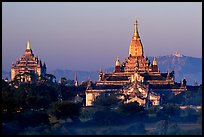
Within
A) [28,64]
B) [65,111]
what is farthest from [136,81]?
[65,111]

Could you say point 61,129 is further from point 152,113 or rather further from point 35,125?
point 152,113

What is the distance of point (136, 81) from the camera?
121 m

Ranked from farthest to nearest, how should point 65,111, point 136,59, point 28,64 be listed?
point 28,64 < point 136,59 < point 65,111

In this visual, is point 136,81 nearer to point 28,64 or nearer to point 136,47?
point 136,47

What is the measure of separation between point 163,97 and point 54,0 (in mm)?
74786

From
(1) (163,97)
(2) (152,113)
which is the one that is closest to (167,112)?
(2) (152,113)

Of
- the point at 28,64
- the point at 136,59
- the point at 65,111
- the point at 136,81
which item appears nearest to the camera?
the point at 65,111

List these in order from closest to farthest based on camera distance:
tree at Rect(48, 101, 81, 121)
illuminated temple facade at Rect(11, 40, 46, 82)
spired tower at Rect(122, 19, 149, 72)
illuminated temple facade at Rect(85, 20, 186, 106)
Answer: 1. tree at Rect(48, 101, 81, 121)
2. illuminated temple facade at Rect(85, 20, 186, 106)
3. spired tower at Rect(122, 19, 149, 72)
4. illuminated temple facade at Rect(11, 40, 46, 82)

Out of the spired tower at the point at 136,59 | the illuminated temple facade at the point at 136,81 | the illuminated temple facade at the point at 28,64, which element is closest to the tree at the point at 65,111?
the illuminated temple facade at the point at 136,81

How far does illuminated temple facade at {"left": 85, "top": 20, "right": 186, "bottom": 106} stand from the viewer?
4583 inches

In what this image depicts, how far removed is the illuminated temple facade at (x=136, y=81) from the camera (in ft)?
382

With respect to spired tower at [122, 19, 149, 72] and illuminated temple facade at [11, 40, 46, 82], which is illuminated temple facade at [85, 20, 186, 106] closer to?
spired tower at [122, 19, 149, 72]

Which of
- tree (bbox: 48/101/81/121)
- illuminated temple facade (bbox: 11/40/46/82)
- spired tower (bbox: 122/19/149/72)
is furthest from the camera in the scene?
illuminated temple facade (bbox: 11/40/46/82)

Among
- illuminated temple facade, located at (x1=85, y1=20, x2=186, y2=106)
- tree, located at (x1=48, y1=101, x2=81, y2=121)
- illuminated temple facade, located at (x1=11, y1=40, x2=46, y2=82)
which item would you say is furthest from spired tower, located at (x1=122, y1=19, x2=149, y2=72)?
tree, located at (x1=48, y1=101, x2=81, y2=121)
